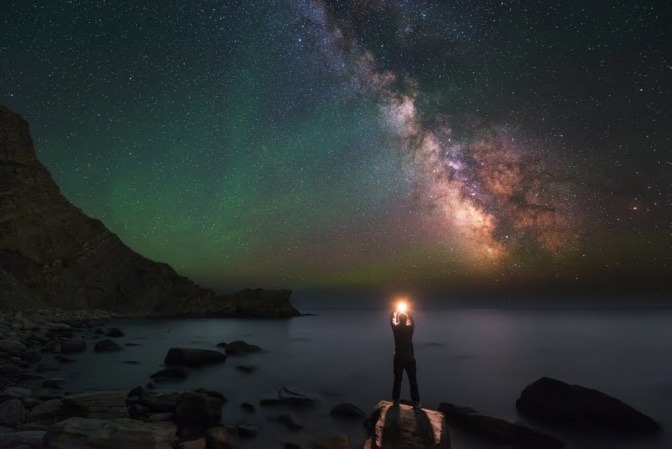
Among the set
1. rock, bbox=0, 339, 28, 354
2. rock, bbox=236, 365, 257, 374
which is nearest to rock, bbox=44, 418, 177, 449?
rock, bbox=236, 365, 257, 374

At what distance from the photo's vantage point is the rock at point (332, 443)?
29.2ft

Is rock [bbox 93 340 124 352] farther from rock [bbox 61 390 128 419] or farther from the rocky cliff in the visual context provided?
the rocky cliff

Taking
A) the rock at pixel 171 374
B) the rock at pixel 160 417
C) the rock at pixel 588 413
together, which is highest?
the rock at pixel 588 413

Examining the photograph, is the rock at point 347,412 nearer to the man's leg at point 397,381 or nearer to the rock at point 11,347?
the man's leg at point 397,381

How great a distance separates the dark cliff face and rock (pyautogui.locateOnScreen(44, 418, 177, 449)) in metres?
53.3

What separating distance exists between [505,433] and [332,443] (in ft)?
16.1

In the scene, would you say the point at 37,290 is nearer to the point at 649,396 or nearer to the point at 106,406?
the point at 106,406

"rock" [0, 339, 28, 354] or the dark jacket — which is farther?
"rock" [0, 339, 28, 354]

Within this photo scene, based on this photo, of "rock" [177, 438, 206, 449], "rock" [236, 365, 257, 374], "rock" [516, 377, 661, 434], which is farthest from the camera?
"rock" [236, 365, 257, 374]

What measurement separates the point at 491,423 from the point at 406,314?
13.6 ft

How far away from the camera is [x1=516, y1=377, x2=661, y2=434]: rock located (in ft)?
37.3

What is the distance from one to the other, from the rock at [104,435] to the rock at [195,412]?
2772 millimetres

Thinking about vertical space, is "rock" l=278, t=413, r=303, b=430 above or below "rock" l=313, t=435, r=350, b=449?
below

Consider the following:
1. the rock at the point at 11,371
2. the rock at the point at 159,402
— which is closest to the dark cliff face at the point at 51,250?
the rock at the point at 11,371
